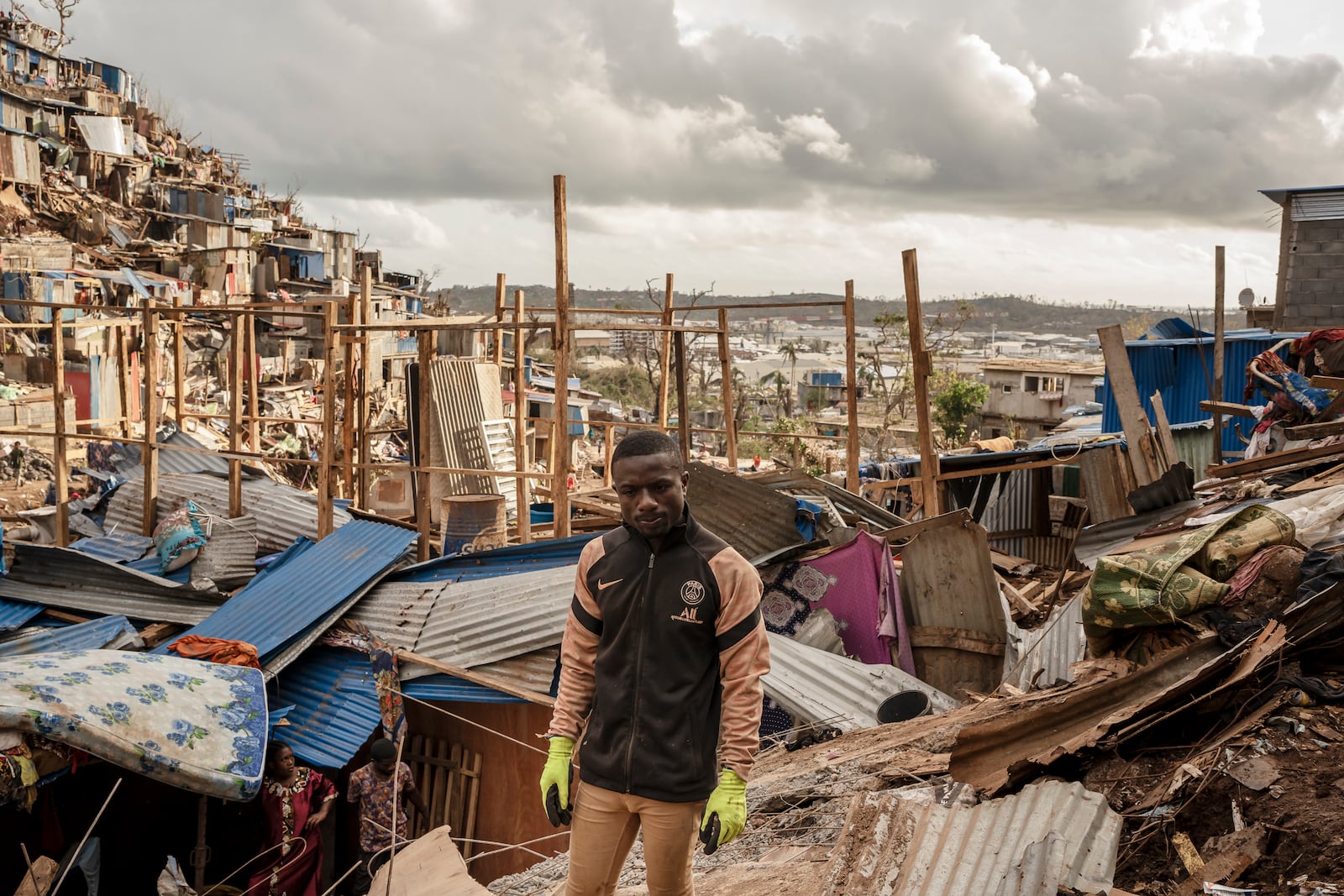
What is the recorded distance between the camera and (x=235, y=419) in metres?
10.0

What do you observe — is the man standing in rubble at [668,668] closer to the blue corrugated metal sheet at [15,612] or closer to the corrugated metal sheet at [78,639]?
the corrugated metal sheet at [78,639]

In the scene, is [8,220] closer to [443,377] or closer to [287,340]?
[287,340]

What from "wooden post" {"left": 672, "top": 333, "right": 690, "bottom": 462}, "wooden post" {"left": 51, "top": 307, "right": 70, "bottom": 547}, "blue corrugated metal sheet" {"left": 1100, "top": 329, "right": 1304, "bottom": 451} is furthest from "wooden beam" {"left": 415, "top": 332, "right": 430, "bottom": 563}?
"blue corrugated metal sheet" {"left": 1100, "top": 329, "right": 1304, "bottom": 451}

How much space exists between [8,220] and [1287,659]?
36190 millimetres

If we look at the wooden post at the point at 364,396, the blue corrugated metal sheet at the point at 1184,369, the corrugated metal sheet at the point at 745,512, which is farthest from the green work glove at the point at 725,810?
the blue corrugated metal sheet at the point at 1184,369

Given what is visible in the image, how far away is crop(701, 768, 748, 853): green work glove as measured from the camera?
276 centimetres

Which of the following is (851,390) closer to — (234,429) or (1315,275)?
(234,429)

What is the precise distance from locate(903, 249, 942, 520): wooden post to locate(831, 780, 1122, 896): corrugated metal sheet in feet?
19.5

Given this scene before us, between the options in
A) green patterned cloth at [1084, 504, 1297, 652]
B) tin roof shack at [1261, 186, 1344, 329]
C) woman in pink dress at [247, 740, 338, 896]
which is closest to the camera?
green patterned cloth at [1084, 504, 1297, 652]

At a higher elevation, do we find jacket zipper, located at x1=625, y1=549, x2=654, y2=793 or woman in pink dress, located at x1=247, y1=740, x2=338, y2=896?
jacket zipper, located at x1=625, y1=549, x2=654, y2=793

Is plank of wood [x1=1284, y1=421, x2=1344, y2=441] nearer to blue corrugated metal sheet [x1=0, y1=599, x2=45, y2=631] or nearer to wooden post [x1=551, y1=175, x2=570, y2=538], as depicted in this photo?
wooden post [x1=551, y1=175, x2=570, y2=538]

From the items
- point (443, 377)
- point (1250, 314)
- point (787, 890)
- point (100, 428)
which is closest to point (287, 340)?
point (100, 428)

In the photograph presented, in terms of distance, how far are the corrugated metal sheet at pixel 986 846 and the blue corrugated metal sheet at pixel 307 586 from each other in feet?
16.9

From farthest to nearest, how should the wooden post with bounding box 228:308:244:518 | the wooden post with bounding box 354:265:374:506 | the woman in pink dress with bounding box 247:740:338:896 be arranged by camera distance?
the wooden post with bounding box 354:265:374:506
the wooden post with bounding box 228:308:244:518
the woman in pink dress with bounding box 247:740:338:896
